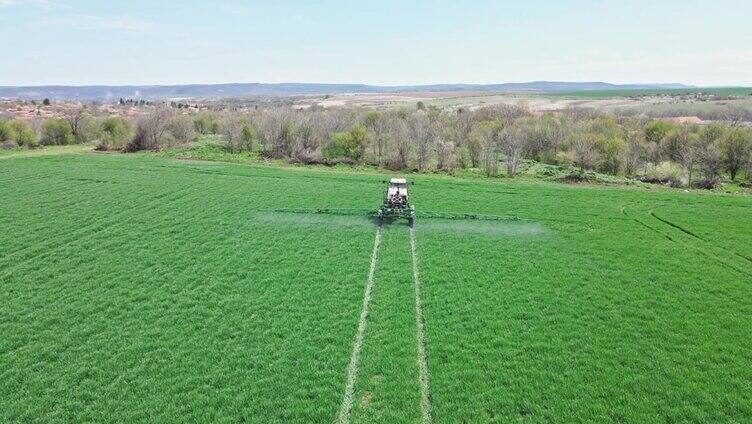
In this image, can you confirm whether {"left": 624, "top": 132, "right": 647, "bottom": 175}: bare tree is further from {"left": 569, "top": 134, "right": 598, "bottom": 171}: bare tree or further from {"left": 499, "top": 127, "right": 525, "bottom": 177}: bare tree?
{"left": 499, "top": 127, "right": 525, "bottom": 177}: bare tree

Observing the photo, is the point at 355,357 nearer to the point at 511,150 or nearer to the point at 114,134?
the point at 511,150

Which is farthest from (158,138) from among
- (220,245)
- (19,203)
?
(220,245)

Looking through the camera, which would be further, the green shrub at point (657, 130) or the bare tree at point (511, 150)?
the green shrub at point (657, 130)

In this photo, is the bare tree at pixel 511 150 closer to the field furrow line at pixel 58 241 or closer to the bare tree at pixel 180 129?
the field furrow line at pixel 58 241

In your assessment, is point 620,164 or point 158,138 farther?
point 158,138

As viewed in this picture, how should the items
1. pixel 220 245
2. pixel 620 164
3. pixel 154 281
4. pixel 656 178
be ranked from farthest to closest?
1. pixel 620 164
2. pixel 656 178
3. pixel 220 245
4. pixel 154 281

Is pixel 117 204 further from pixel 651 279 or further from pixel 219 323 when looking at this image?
pixel 651 279

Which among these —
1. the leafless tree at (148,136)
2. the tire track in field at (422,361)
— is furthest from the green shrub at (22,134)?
the tire track in field at (422,361)
